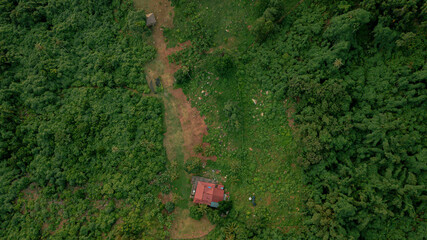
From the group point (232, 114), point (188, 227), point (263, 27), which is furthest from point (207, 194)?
point (263, 27)

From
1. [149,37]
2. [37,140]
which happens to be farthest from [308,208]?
[37,140]

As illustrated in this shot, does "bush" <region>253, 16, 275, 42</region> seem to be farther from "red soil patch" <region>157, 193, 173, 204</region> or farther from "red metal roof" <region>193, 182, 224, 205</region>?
"red soil patch" <region>157, 193, 173, 204</region>

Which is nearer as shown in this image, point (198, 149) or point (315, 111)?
point (315, 111)

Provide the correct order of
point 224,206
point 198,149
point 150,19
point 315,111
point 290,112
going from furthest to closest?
point 150,19, point 198,149, point 290,112, point 224,206, point 315,111

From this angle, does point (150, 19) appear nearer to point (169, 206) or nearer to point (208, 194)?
point (208, 194)

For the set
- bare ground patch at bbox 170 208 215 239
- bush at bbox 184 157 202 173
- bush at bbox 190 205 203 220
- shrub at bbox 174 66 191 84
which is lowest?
bare ground patch at bbox 170 208 215 239

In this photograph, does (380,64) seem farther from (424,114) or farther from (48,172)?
(48,172)

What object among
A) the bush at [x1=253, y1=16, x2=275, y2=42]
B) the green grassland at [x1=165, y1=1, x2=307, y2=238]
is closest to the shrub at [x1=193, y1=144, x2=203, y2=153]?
the green grassland at [x1=165, y1=1, x2=307, y2=238]
